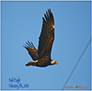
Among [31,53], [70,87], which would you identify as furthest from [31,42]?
[70,87]

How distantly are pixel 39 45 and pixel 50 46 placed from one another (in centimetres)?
52

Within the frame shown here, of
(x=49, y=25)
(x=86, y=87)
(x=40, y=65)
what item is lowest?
(x=86, y=87)

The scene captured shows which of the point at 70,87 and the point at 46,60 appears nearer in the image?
the point at 46,60

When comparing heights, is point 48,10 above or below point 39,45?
above

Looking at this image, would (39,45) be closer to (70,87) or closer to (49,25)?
(49,25)

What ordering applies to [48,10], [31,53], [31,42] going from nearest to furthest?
[48,10], [31,53], [31,42]

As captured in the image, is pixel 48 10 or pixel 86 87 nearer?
pixel 48 10

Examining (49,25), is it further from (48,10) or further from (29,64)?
(29,64)

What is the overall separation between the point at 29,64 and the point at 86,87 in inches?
161

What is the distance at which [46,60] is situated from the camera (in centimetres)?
1216

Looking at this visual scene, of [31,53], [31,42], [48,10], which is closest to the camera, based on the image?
[48,10]

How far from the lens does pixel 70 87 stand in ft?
46.3

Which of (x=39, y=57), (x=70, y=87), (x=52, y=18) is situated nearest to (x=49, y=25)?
(x=52, y=18)

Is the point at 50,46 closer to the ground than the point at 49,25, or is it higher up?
closer to the ground
